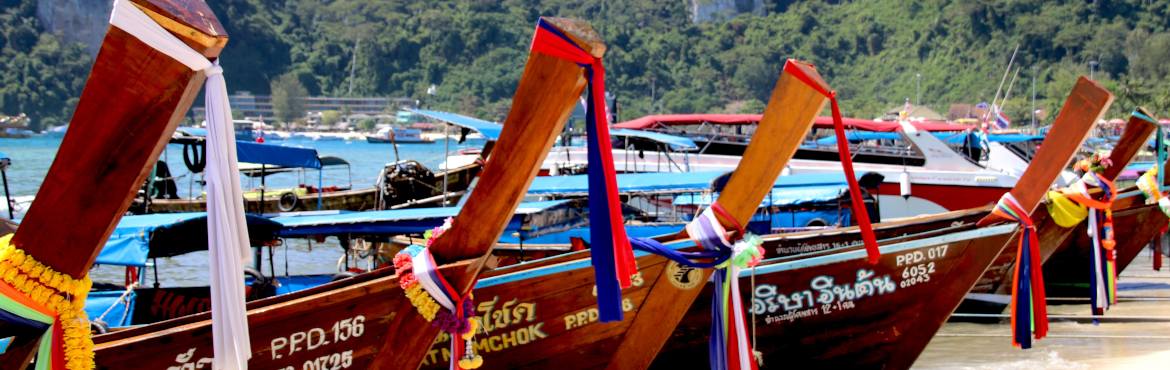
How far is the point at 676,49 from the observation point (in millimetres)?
120250

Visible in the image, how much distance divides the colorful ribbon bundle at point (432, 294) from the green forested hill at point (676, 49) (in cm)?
7370

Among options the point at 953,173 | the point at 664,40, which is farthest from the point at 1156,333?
the point at 664,40

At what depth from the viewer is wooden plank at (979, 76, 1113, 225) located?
9.09 metres

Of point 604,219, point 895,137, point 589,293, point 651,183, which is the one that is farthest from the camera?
point 895,137

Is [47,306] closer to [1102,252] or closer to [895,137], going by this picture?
[1102,252]

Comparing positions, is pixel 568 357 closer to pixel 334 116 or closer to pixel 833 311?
pixel 833 311

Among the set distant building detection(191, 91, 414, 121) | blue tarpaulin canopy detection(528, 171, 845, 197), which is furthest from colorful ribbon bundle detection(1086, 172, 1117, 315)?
distant building detection(191, 91, 414, 121)

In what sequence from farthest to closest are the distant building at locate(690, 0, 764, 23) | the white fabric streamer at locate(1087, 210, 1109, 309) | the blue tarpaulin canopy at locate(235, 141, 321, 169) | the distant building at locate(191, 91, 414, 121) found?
1. the distant building at locate(690, 0, 764, 23)
2. the distant building at locate(191, 91, 414, 121)
3. the blue tarpaulin canopy at locate(235, 141, 321, 169)
4. the white fabric streamer at locate(1087, 210, 1109, 309)

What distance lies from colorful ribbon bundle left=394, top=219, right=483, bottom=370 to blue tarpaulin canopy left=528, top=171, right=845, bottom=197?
9.02 metres

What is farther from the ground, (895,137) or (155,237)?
(895,137)

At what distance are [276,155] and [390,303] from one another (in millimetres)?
12528

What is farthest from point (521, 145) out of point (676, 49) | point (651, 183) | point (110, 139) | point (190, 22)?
point (676, 49)

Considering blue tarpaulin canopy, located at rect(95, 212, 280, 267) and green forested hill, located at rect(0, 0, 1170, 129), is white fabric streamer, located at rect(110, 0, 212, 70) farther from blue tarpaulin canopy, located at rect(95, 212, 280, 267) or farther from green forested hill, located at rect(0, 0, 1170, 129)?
green forested hill, located at rect(0, 0, 1170, 129)

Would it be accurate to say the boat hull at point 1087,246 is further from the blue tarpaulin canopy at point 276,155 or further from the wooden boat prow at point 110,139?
the wooden boat prow at point 110,139
